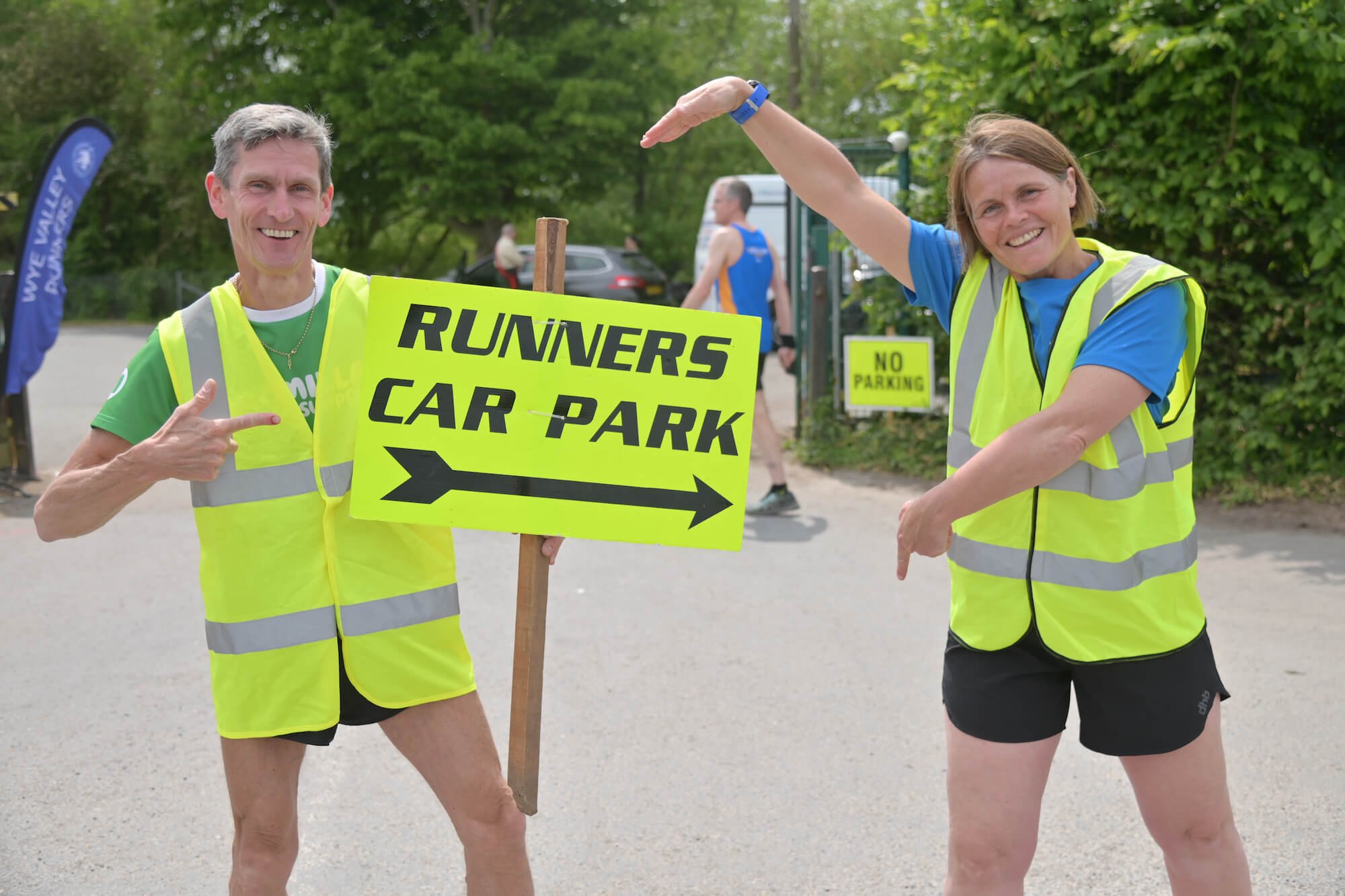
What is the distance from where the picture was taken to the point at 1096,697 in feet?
8.10

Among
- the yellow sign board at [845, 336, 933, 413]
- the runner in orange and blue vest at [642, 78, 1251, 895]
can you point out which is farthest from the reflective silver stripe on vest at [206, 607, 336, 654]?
the yellow sign board at [845, 336, 933, 413]

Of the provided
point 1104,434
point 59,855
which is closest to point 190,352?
point 1104,434

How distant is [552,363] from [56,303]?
8.08 metres

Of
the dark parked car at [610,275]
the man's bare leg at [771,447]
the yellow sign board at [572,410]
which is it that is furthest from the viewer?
the dark parked car at [610,275]

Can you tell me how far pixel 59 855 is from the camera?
3.74m

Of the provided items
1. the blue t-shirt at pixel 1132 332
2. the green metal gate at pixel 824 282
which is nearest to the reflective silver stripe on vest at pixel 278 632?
the blue t-shirt at pixel 1132 332

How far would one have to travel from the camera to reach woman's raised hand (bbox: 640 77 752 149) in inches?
107

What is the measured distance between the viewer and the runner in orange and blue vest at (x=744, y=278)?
8.39m

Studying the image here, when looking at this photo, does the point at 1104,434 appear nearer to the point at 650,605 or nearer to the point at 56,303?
the point at 650,605

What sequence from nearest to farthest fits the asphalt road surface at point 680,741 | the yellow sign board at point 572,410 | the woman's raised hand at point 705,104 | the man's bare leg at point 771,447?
the yellow sign board at point 572,410 < the woman's raised hand at point 705,104 < the asphalt road surface at point 680,741 < the man's bare leg at point 771,447

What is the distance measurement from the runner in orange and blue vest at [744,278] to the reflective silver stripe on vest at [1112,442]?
5658 mm

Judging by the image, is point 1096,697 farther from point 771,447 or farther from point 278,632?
point 771,447

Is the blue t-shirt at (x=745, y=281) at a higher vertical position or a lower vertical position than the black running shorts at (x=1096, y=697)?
higher

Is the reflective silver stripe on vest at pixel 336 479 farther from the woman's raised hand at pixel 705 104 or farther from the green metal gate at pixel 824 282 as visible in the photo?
the green metal gate at pixel 824 282
